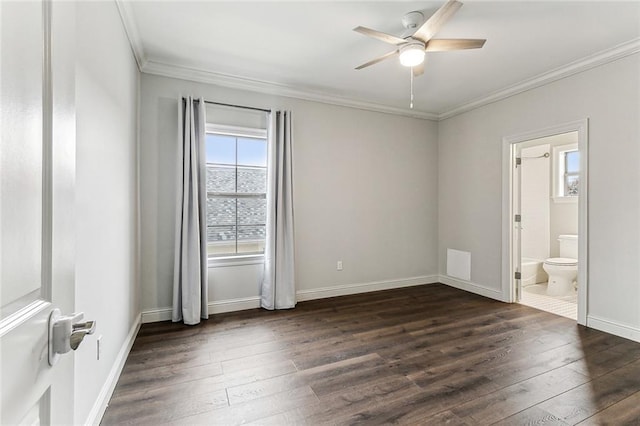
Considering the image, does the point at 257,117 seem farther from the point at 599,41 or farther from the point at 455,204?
the point at 599,41

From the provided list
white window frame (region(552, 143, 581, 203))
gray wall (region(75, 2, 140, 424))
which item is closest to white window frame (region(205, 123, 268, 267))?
gray wall (region(75, 2, 140, 424))

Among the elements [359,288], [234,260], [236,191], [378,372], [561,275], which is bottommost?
[378,372]

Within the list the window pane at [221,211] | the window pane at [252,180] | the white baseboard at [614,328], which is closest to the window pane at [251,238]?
the window pane at [221,211]

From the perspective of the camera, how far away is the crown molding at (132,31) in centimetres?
217

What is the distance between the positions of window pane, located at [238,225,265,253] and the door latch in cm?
295

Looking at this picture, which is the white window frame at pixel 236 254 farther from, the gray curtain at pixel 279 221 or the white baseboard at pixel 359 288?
the white baseboard at pixel 359 288

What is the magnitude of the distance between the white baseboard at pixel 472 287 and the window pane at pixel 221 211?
333cm

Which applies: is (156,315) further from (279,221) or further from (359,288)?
(359,288)

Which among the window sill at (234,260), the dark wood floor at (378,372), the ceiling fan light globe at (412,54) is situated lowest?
the dark wood floor at (378,372)

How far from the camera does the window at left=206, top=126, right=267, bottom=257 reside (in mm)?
3477

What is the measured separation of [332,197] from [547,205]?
3634 mm

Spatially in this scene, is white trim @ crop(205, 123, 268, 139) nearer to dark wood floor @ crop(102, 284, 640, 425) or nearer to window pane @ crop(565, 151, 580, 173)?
dark wood floor @ crop(102, 284, 640, 425)

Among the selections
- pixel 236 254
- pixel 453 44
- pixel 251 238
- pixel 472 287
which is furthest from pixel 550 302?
pixel 236 254

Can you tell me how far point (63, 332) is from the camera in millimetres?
653
